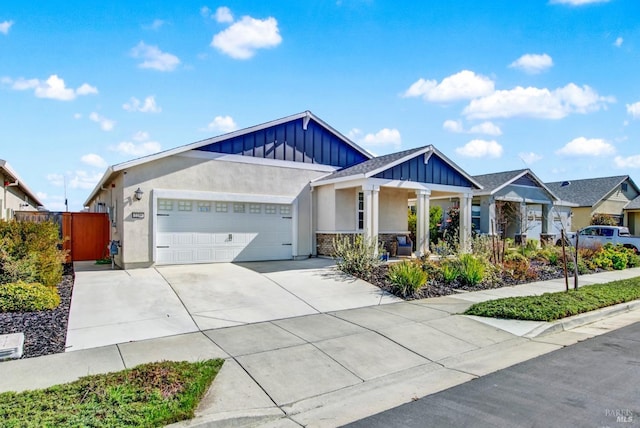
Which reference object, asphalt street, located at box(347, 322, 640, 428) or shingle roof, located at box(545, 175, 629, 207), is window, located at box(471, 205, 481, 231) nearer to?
shingle roof, located at box(545, 175, 629, 207)

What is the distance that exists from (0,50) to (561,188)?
39612mm

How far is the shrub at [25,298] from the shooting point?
7.64 meters

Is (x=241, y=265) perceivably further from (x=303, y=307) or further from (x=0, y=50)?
(x=0, y=50)

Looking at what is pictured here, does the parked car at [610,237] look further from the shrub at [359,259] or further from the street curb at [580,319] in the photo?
the shrub at [359,259]

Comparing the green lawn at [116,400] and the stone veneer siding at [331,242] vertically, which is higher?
the stone veneer siding at [331,242]

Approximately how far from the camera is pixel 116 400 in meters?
4.23

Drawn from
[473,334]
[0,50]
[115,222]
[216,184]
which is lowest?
[473,334]

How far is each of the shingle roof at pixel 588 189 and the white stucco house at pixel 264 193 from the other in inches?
814

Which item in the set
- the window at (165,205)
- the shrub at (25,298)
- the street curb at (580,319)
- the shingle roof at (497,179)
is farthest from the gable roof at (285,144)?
the street curb at (580,319)

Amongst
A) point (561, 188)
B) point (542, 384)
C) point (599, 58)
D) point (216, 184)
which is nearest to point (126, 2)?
point (216, 184)

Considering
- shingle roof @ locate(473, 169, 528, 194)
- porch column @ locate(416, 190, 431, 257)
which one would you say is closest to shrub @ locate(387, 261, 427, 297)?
porch column @ locate(416, 190, 431, 257)

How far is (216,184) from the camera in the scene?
1370 cm

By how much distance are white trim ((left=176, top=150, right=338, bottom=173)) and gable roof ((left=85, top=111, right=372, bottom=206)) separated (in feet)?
0.43

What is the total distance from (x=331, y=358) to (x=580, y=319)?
18.5 feet
